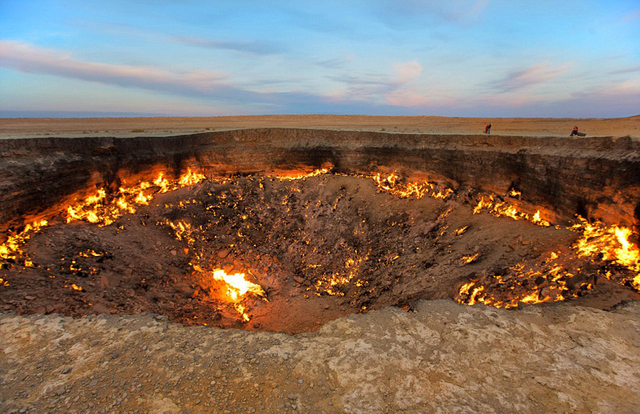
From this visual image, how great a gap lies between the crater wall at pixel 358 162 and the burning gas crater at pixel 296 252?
494mm

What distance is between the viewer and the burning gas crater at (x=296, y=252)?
6926 millimetres

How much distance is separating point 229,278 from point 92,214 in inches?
217

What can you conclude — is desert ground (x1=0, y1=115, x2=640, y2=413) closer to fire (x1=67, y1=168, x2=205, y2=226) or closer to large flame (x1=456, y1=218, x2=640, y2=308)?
large flame (x1=456, y1=218, x2=640, y2=308)

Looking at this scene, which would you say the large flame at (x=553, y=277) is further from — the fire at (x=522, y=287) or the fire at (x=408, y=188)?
the fire at (x=408, y=188)

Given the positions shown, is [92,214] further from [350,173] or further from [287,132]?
[350,173]

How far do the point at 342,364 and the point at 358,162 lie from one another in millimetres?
12013

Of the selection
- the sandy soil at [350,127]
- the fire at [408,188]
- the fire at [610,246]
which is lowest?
the fire at [610,246]

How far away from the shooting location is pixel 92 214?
36.4 feet

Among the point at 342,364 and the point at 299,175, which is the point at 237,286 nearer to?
the point at 342,364

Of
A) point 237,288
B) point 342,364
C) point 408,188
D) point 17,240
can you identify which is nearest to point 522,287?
point 342,364

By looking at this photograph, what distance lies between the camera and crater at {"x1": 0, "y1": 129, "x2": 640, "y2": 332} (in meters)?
7.29

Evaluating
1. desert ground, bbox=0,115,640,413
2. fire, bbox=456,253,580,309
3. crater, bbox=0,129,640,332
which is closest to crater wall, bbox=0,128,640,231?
crater, bbox=0,129,640,332

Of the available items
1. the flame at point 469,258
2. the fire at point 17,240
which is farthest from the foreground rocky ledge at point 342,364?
the fire at point 17,240

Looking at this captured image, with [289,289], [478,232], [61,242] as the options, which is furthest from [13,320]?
[478,232]
